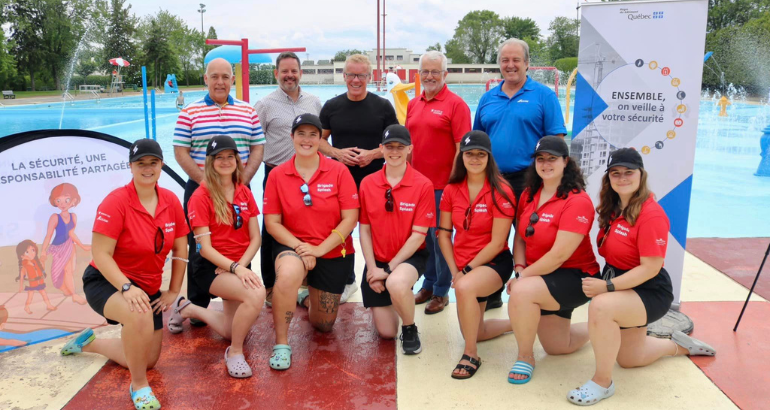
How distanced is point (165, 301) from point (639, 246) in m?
2.43

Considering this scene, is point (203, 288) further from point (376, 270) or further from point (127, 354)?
point (376, 270)

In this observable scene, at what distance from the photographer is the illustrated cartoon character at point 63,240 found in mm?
3463

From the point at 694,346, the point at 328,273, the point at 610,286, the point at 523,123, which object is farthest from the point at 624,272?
the point at 328,273

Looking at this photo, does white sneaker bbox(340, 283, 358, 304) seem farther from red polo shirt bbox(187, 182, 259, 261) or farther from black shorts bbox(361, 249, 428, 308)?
red polo shirt bbox(187, 182, 259, 261)

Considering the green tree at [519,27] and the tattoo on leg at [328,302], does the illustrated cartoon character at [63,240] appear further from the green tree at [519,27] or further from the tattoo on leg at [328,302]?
the green tree at [519,27]

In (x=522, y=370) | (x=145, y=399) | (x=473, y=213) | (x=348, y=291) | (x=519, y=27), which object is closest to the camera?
(x=145, y=399)

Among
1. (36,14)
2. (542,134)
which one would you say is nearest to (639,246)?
(542,134)

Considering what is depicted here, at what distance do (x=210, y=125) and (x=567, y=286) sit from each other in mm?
2411

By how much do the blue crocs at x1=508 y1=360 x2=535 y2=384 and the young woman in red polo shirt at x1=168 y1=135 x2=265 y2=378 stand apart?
1.42 meters

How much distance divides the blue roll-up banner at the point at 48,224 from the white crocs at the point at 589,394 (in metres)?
3.01

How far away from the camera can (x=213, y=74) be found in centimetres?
A: 364

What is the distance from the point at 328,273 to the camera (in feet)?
11.3

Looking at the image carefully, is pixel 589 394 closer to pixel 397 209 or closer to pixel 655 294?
pixel 655 294

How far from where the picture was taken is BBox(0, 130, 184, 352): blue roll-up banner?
3.26 metres
